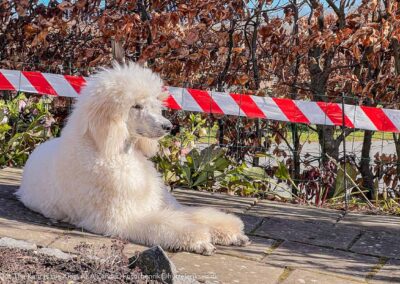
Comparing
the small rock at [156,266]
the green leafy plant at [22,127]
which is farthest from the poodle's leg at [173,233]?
the green leafy plant at [22,127]

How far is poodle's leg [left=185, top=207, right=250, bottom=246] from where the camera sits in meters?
4.25

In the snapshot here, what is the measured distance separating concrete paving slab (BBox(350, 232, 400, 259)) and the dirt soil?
6.31 feet

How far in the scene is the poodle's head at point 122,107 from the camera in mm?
4203

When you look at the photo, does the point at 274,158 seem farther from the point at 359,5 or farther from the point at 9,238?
the point at 9,238

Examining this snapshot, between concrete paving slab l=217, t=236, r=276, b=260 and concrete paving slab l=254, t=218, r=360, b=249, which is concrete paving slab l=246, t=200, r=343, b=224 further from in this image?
concrete paving slab l=217, t=236, r=276, b=260

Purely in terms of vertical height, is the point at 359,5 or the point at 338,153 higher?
the point at 359,5

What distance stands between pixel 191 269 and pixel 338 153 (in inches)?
155

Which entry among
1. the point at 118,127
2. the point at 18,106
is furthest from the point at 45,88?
the point at 118,127

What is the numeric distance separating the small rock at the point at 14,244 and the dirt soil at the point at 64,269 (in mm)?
223

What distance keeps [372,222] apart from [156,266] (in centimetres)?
259

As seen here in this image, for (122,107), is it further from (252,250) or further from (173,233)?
(252,250)

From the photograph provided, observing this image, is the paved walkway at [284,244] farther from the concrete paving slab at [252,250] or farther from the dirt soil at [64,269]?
the dirt soil at [64,269]

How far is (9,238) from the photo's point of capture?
389 centimetres

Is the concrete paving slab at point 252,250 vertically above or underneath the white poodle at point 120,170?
underneath
